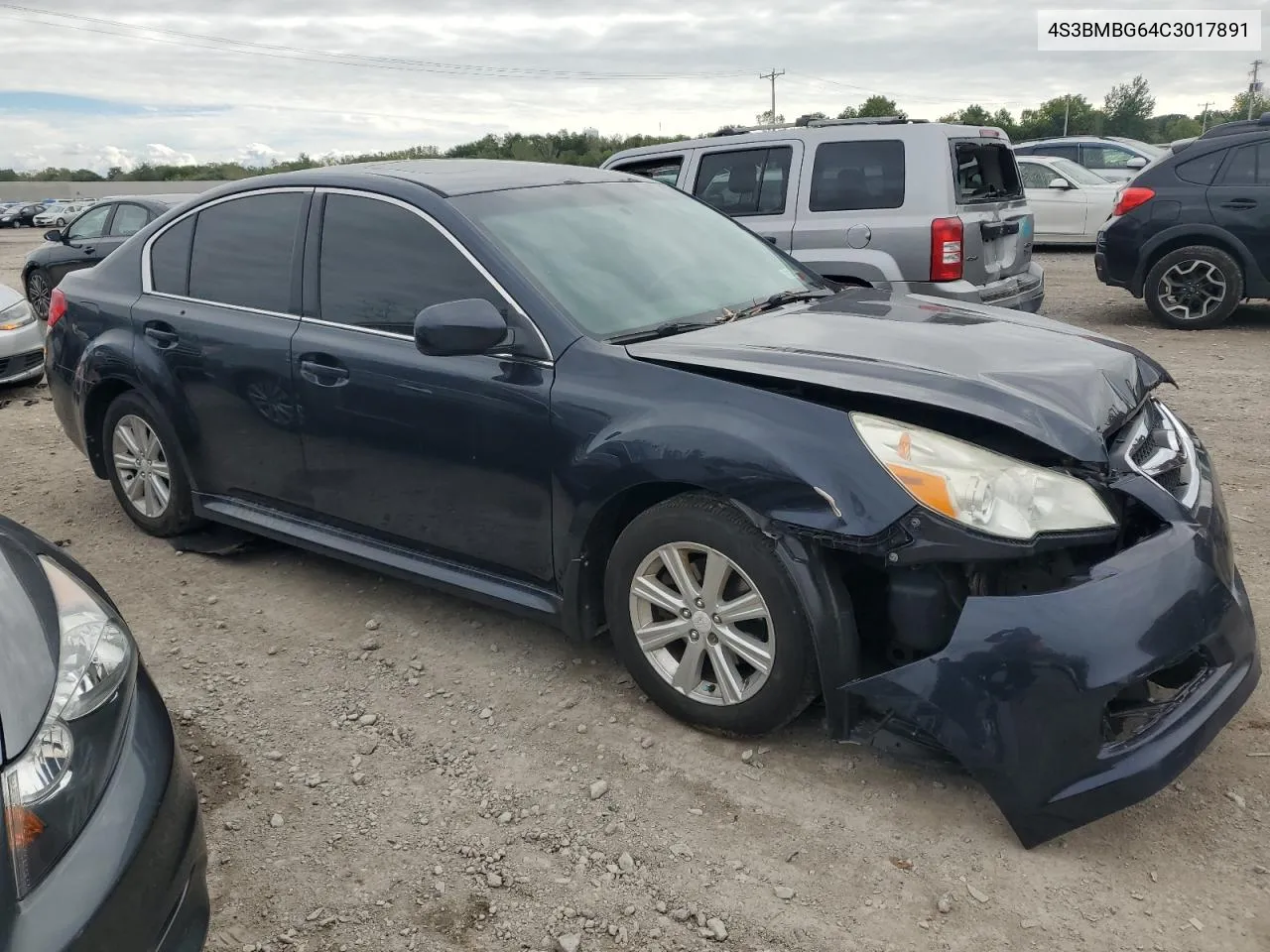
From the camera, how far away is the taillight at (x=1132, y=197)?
30.3 ft

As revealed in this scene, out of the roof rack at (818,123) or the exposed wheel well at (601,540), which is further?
the roof rack at (818,123)

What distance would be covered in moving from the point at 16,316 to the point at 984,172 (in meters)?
7.54

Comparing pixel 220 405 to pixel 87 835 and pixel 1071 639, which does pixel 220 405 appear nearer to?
pixel 87 835

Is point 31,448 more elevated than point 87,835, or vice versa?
point 87,835

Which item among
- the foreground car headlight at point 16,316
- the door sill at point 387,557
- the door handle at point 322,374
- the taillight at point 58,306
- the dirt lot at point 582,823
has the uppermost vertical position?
the taillight at point 58,306

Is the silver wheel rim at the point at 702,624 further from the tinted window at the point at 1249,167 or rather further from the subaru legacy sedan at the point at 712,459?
the tinted window at the point at 1249,167

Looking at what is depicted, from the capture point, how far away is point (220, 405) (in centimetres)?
423

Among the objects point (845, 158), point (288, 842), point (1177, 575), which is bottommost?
point (288, 842)

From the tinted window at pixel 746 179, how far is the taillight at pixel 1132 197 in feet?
Answer: 12.0

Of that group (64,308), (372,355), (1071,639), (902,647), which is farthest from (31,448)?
(1071,639)

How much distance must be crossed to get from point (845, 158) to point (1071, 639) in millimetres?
→ 5510

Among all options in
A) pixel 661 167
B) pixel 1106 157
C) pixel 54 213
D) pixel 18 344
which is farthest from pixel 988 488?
pixel 54 213

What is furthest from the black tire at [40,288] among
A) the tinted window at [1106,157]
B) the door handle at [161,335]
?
the tinted window at [1106,157]

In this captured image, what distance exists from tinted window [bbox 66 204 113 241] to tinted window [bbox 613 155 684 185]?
816cm
